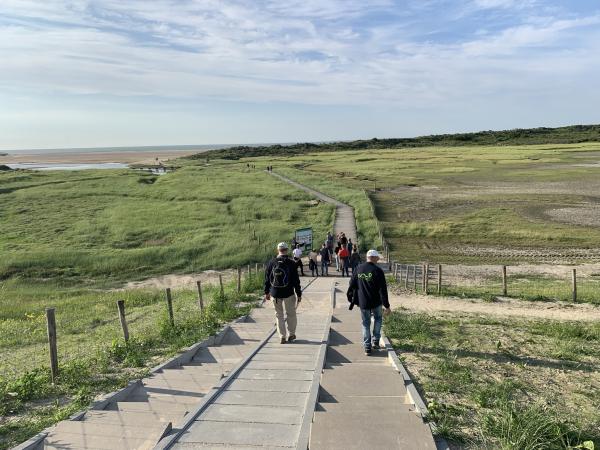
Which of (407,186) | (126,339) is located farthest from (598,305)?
(407,186)

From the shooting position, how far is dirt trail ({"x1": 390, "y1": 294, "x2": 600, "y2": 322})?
1359 centimetres

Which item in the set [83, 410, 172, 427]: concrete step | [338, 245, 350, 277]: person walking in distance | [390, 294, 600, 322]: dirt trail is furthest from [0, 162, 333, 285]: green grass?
[83, 410, 172, 427]: concrete step

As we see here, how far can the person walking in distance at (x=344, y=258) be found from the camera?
21.5 meters

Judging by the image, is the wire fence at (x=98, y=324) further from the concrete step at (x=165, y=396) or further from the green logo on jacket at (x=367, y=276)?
the green logo on jacket at (x=367, y=276)

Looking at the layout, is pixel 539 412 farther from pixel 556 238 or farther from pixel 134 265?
pixel 556 238

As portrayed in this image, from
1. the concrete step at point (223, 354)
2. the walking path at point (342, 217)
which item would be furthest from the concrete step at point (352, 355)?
the walking path at point (342, 217)

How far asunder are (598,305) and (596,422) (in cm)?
1066

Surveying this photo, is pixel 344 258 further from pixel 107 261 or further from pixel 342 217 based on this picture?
pixel 342 217

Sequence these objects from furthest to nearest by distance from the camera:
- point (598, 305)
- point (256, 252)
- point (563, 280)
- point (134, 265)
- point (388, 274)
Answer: point (256, 252)
point (134, 265)
point (388, 274)
point (563, 280)
point (598, 305)

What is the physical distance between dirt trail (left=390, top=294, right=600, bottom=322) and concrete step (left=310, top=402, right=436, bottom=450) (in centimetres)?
924

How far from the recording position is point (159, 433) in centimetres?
473

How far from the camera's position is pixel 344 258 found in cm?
2159

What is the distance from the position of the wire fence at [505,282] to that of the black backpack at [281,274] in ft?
33.0

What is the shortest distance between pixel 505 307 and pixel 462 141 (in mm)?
137421
